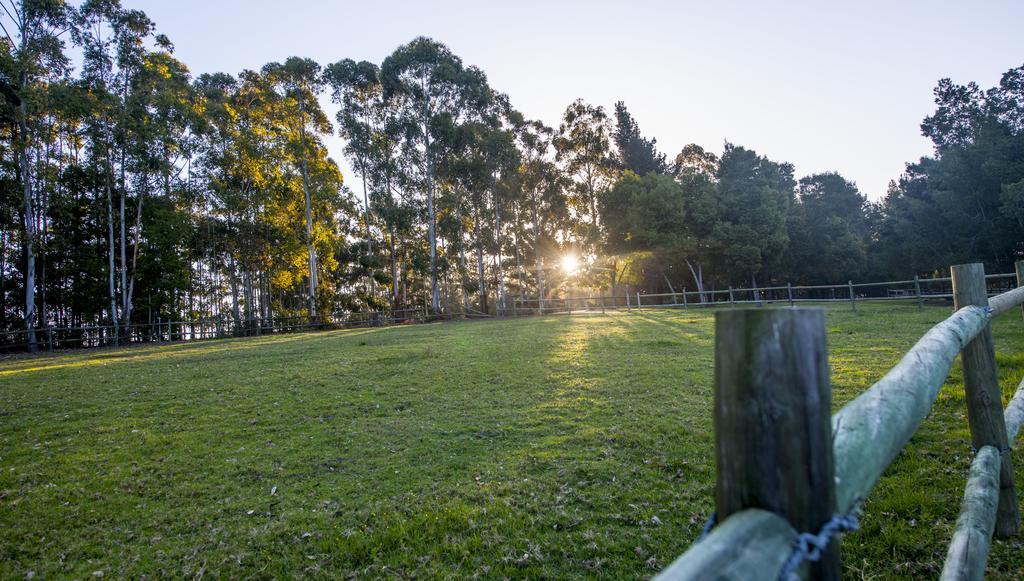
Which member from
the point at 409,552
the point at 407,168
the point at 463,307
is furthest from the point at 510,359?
the point at 407,168

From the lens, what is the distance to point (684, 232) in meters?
37.3

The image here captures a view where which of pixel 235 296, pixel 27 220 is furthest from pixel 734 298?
pixel 27 220

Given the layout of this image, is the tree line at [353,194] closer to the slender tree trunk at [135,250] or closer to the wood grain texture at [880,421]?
the slender tree trunk at [135,250]

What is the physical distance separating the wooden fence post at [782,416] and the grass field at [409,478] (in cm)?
234

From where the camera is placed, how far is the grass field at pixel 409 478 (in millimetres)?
3020

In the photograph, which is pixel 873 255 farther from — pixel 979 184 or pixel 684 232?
pixel 684 232

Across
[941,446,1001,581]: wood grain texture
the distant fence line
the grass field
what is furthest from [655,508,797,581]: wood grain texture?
the distant fence line

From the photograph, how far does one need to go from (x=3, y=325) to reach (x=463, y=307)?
25.4 metres

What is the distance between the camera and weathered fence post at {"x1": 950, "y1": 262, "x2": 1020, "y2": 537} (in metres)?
2.49

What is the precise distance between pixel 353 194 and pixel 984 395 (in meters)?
38.3

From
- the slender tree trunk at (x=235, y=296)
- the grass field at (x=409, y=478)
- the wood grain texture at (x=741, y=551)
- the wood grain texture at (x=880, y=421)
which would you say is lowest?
the grass field at (x=409, y=478)

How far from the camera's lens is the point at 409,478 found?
4242 mm

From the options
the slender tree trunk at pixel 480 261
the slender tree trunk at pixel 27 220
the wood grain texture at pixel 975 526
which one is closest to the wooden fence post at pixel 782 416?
the wood grain texture at pixel 975 526

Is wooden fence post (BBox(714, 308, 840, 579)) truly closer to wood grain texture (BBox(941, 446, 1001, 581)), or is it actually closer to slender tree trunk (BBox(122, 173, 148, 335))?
wood grain texture (BBox(941, 446, 1001, 581))
